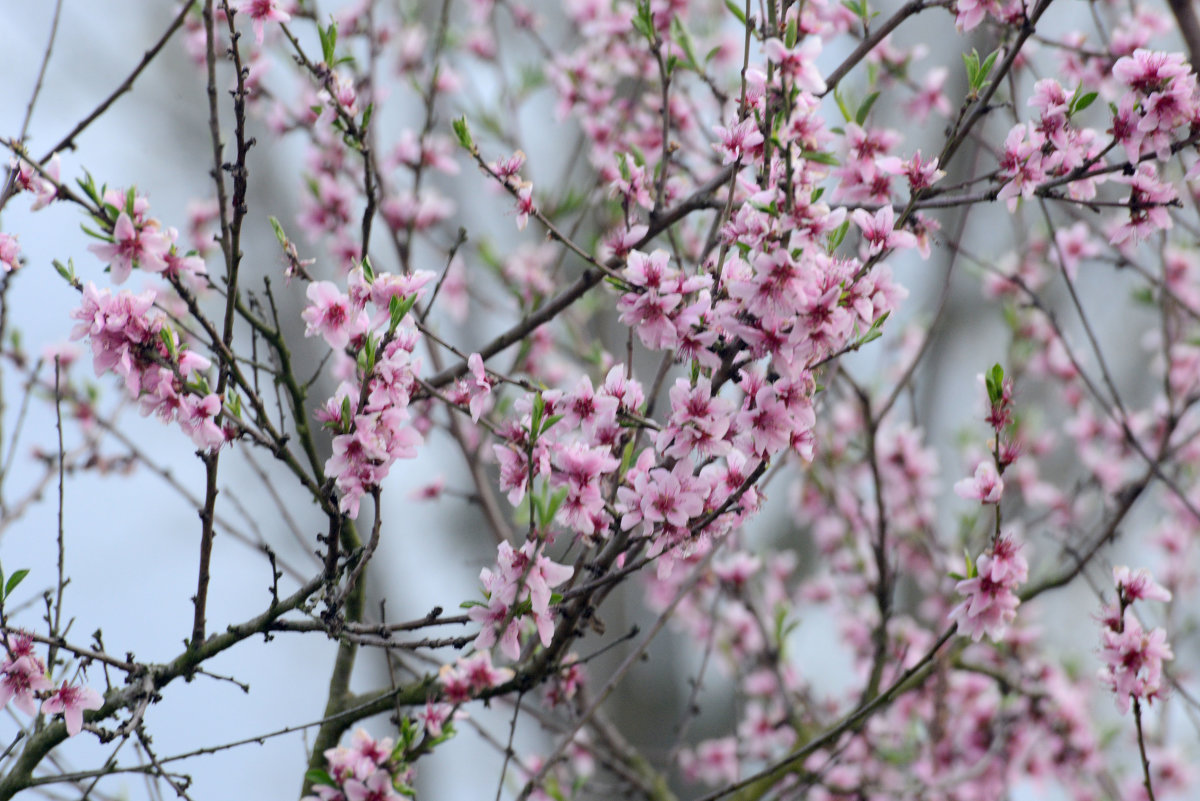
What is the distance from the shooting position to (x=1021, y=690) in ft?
10.2

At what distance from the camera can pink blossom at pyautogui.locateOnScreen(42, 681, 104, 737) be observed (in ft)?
5.15

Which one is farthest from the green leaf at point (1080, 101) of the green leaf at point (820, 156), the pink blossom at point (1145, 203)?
the green leaf at point (820, 156)

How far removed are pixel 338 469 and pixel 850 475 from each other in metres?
Answer: 3.22

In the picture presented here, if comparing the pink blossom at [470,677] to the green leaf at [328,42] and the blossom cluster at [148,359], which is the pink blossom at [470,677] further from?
the green leaf at [328,42]

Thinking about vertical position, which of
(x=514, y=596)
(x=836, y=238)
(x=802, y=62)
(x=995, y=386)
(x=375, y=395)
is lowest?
(x=514, y=596)

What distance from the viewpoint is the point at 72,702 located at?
62.5 inches

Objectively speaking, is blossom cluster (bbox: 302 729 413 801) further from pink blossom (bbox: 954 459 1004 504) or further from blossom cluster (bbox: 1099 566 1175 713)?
blossom cluster (bbox: 1099 566 1175 713)

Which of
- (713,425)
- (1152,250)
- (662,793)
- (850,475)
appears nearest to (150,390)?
(713,425)

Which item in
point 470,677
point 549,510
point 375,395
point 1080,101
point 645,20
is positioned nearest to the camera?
point 549,510

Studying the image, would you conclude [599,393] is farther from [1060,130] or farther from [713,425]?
[1060,130]

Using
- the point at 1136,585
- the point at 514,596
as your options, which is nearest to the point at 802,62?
the point at 514,596

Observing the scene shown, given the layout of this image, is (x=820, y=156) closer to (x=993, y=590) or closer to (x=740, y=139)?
(x=740, y=139)

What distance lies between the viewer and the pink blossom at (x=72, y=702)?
1.57 meters

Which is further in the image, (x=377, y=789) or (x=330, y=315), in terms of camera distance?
(x=377, y=789)
